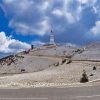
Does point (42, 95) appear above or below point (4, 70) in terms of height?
below

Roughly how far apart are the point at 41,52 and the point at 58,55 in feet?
32.2

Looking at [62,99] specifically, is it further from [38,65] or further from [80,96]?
[38,65]

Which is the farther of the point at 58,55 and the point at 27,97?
the point at 58,55

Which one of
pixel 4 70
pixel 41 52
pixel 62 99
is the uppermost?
pixel 41 52

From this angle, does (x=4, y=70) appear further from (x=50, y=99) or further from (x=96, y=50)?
(x=50, y=99)

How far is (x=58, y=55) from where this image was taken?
A: 399ft

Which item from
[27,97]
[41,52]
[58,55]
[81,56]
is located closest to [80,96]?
[27,97]

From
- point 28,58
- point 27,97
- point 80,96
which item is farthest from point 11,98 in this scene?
point 28,58

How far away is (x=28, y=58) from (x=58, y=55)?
43.4ft

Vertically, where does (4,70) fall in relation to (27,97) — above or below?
above

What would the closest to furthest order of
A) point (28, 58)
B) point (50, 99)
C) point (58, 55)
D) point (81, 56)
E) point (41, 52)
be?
point (50, 99), point (81, 56), point (28, 58), point (58, 55), point (41, 52)

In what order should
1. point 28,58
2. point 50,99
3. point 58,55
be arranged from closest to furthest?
point 50,99, point 28,58, point 58,55

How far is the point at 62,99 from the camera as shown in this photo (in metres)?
14.5

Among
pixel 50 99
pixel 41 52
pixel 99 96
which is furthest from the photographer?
pixel 41 52
